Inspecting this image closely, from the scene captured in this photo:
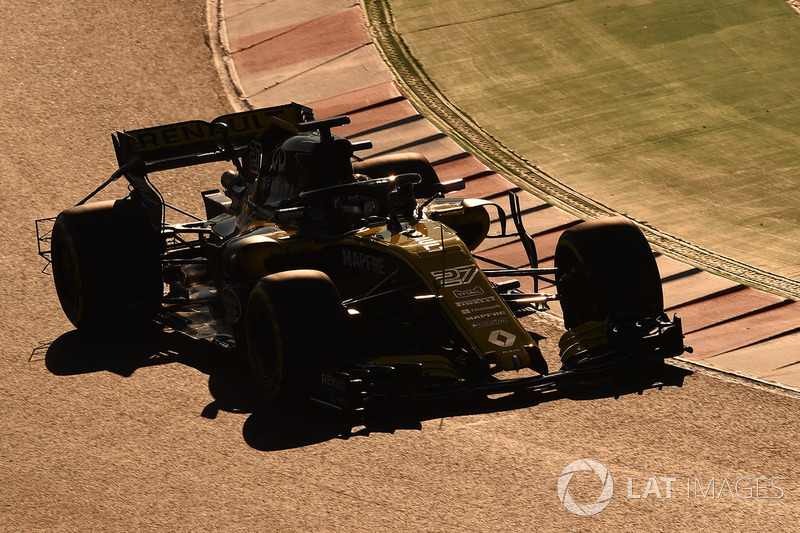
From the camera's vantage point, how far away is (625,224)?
10.8 meters

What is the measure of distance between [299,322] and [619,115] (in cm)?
963

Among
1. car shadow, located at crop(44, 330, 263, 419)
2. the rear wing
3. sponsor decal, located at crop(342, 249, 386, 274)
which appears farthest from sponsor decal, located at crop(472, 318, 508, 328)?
the rear wing

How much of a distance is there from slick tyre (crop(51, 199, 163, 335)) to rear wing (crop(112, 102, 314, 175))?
3.86ft

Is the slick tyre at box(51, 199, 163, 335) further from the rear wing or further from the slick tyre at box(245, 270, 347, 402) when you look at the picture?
the slick tyre at box(245, 270, 347, 402)

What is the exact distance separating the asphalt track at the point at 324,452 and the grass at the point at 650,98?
4324 mm

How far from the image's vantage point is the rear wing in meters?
12.6

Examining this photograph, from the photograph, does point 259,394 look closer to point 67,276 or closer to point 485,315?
point 485,315

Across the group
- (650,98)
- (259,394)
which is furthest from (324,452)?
(650,98)

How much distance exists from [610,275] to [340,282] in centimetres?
245

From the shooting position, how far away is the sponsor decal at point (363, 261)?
34.1 ft

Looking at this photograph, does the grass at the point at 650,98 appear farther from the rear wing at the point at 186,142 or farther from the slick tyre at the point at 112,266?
the slick tyre at the point at 112,266

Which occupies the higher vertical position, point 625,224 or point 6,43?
point 6,43

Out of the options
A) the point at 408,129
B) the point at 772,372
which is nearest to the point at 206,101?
the point at 408,129

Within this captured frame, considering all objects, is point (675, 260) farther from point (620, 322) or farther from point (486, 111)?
point (486, 111)
